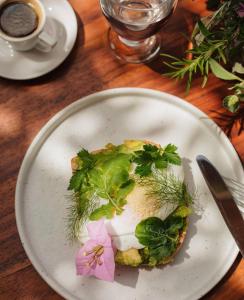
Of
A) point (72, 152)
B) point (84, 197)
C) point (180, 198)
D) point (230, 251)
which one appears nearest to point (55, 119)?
point (72, 152)

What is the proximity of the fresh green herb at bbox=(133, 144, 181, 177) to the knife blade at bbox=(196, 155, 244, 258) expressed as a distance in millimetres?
66

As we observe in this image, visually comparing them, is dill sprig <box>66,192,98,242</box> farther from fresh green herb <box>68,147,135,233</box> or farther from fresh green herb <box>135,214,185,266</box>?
fresh green herb <box>135,214,185,266</box>

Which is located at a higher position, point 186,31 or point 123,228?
point 186,31

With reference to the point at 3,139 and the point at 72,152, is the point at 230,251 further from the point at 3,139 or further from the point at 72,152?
the point at 3,139

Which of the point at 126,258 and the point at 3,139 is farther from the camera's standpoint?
the point at 3,139

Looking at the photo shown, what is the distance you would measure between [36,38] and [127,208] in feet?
1.36

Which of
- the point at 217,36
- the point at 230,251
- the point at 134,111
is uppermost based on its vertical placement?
the point at 217,36

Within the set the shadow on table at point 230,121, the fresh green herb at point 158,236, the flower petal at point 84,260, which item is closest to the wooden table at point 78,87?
the shadow on table at point 230,121

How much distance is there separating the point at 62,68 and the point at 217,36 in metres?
0.34

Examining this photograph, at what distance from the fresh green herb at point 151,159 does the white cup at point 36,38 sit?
320 millimetres

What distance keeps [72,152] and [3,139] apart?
6.0 inches

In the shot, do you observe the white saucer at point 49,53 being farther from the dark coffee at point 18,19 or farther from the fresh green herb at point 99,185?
the fresh green herb at point 99,185

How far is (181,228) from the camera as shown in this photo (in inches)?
36.4

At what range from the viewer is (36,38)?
1.04m
